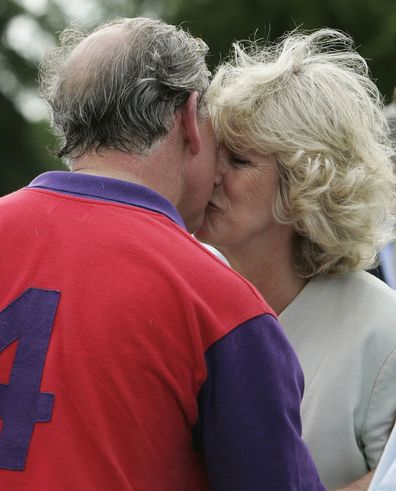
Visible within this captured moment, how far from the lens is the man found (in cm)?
213

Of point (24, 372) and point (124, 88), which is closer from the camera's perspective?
point (24, 372)

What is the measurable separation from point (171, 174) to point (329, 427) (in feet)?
2.93

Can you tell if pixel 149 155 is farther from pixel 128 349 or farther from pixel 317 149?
pixel 317 149

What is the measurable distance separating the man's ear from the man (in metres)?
0.13

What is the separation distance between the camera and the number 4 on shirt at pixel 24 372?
2.13m

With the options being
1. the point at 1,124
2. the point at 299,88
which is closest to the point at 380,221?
the point at 299,88

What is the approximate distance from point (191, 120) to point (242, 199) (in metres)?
0.73

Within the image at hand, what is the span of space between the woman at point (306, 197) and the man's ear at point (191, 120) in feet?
2.04

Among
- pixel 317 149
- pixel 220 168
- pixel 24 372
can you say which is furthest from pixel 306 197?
pixel 24 372

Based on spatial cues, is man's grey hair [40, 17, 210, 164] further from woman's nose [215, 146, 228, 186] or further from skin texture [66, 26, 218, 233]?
woman's nose [215, 146, 228, 186]

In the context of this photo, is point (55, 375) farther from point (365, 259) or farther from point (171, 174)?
point (365, 259)

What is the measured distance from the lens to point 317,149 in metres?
3.08

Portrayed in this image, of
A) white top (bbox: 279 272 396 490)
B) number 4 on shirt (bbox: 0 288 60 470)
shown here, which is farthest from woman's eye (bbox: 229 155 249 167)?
number 4 on shirt (bbox: 0 288 60 470)

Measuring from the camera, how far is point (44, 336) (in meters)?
2.16
